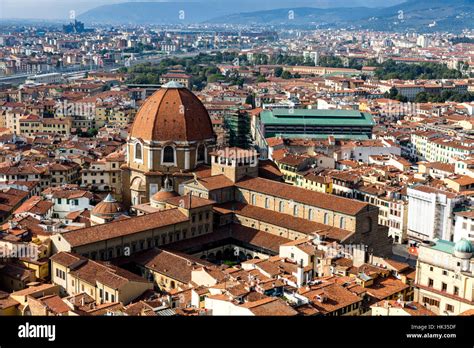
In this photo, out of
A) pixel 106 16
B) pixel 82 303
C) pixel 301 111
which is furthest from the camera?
pixel 106 16

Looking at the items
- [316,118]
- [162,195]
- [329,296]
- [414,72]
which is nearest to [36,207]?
[162,195]

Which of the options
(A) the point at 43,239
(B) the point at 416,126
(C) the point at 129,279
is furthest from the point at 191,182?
(B) the point at 416,126

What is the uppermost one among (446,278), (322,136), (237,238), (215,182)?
(215,182)

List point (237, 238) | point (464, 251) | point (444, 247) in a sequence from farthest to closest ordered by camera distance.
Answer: point (237, 238) < point (444, 247) < point (464, 251)

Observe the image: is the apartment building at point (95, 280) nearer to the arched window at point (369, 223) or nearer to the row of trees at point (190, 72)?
the arched window at point (369, 223)

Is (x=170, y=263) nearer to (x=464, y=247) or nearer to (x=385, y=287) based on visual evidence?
(x=385, y=287)

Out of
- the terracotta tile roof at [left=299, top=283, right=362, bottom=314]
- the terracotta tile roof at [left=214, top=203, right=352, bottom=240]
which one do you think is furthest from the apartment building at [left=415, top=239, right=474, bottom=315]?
the terracotta tile roof at [left=214, top=203, right=352, bottom=240]

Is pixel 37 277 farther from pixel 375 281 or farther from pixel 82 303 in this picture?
pixel 375 281

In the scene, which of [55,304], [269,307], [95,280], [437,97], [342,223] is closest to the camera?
[269,307]
